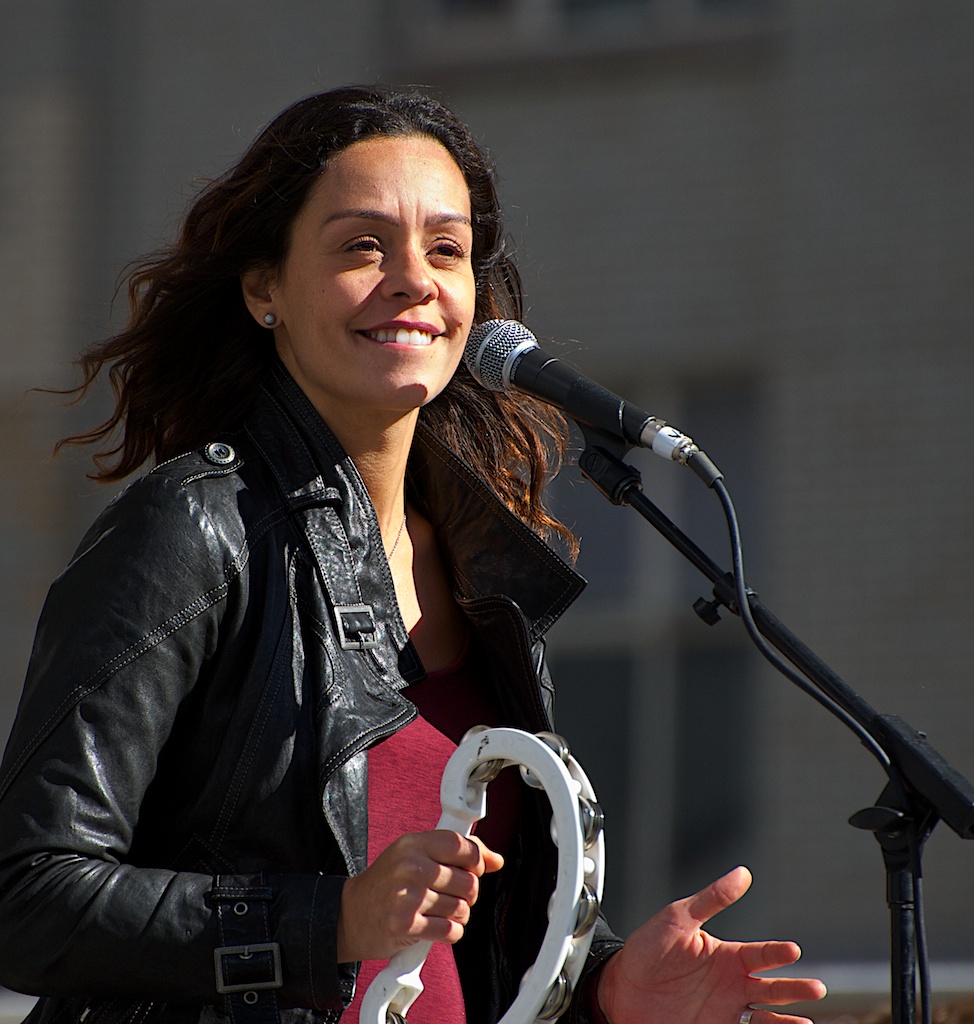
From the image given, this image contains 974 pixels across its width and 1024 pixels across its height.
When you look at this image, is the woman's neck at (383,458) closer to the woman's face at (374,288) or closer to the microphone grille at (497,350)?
the woman's face at (374,288)

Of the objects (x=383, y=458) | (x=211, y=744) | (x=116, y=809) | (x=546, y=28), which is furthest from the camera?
(x=546, y=28)

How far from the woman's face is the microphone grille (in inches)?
1.9

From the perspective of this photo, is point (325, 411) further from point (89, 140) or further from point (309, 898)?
point (89, 140)

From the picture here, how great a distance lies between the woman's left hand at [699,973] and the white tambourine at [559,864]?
0.28 meters

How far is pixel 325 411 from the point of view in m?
2.69

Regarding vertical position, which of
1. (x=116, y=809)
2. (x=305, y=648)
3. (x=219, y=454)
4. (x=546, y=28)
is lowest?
(x=116, y=809)

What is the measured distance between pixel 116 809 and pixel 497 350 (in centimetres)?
90

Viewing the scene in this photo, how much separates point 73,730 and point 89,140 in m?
6.85

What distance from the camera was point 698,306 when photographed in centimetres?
781

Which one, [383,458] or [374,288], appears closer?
[374,288]

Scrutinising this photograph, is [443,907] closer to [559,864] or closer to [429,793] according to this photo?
[559,864]

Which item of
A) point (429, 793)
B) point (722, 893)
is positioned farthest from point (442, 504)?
point (722, 893)

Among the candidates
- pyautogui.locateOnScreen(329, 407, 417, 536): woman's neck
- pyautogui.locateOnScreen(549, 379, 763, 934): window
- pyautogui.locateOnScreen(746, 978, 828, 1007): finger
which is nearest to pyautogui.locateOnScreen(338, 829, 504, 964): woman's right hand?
pyautogui.locateOnScreen(746, 978, 828, 1007): finger

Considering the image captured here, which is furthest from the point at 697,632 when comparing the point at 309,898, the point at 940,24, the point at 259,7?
the point at 309,898
